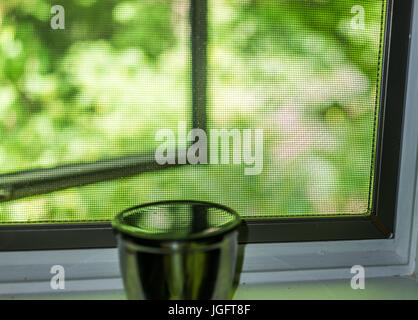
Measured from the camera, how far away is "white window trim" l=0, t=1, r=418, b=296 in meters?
0.71

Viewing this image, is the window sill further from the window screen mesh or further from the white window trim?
the window screen mesh

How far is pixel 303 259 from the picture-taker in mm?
753

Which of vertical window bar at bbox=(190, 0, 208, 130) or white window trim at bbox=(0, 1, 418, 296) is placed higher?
vertical window bar at bbox=(190, 0, 208, 130)

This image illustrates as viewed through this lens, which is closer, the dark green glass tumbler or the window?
the dark green glass tumbler

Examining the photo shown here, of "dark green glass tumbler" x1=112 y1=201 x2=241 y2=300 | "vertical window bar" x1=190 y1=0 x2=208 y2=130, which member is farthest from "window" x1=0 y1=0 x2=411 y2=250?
"dark green glass tumbler" x1=112 y1=201 x2=241 y2=300

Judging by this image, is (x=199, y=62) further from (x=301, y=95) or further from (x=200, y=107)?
(x=301, y=95)

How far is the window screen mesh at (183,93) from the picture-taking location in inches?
28.0

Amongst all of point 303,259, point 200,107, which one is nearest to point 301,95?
point 200,107

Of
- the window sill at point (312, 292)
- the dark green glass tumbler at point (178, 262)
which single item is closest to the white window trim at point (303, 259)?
the window sill at point (312, 292)

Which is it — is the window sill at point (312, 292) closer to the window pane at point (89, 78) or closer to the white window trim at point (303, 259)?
the white window trim at point (303, 259)

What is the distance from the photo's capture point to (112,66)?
29.2 inches
